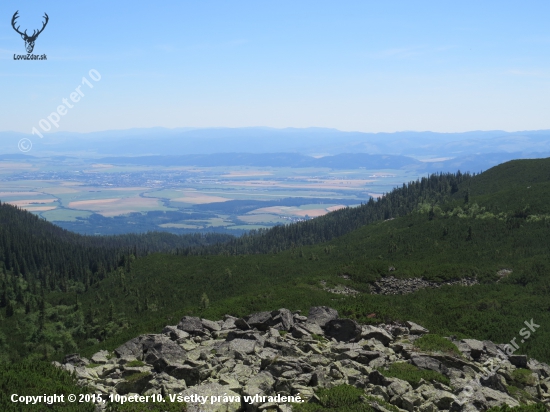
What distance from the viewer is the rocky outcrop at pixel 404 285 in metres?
74.9

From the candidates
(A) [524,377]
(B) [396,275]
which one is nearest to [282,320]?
(A) [524,377]

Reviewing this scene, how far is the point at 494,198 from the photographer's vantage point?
13112 centimetres

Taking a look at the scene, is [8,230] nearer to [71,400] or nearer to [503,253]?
[503,253]

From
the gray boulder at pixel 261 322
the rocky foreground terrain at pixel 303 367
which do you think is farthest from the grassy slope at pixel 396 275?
the gray boulder at pixel 261 322

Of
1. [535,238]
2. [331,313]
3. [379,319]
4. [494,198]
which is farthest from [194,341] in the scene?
[494,198]

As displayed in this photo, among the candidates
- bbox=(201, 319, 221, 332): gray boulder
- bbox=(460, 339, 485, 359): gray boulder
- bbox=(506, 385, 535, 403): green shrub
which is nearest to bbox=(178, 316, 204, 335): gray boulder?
bbox=(201, 319, 221, 332): gray boulder

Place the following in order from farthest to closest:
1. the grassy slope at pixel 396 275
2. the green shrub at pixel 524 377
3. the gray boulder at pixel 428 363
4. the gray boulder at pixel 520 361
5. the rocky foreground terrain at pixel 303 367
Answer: the grassy slope at pixel 396 275 < the gray boulder at pixel 520 361 < the green shrub at pixel 524 377 < the gray boulder at pixel 428 363 < the rocky foreground terrain at pixel 303 367

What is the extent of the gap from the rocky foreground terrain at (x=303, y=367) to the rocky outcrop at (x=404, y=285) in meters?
35.7

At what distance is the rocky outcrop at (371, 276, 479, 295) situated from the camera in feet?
246

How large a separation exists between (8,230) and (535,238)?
185 m

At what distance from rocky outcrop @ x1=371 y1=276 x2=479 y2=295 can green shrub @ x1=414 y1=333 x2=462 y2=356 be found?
3883cm

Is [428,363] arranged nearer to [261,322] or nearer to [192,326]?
[261,322]

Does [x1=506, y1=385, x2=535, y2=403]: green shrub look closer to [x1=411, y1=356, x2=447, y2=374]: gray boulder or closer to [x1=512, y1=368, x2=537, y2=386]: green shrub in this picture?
[x1=512, y1=368, x2=537, y2=386]: green shrub

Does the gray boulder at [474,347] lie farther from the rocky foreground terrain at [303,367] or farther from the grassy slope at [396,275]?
the grassy slope at [396,275]
